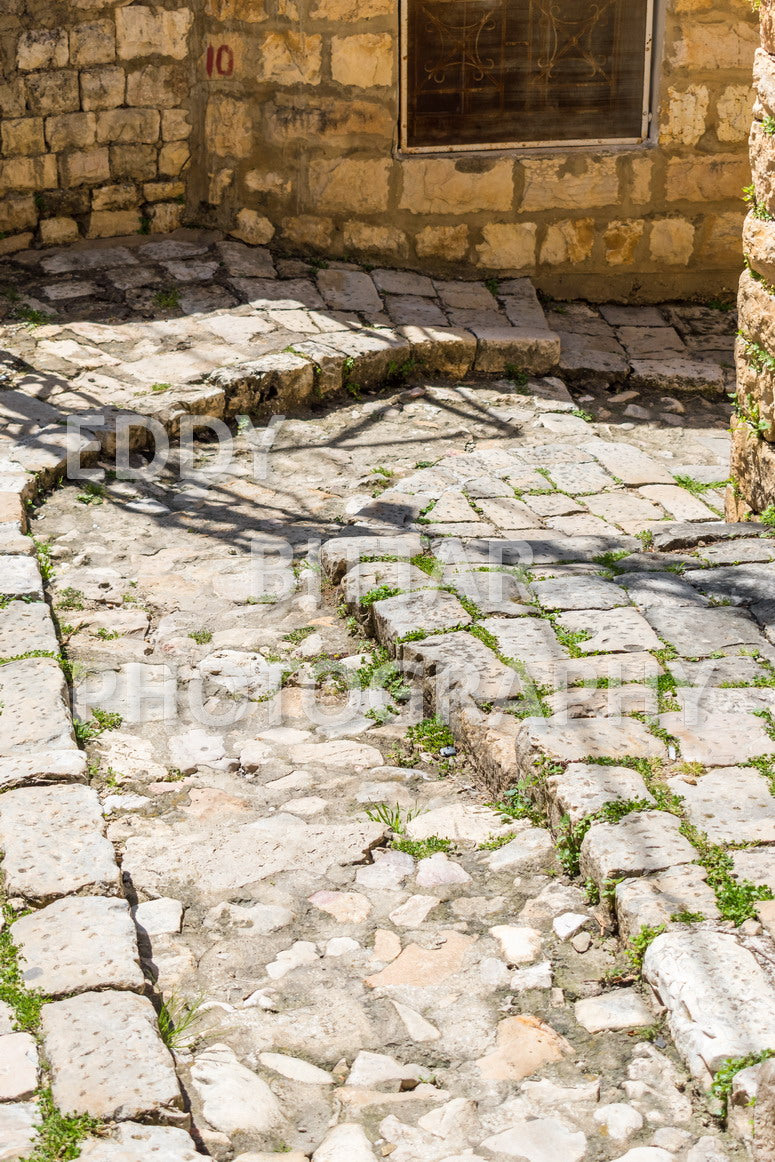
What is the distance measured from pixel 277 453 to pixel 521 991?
13.0 ft

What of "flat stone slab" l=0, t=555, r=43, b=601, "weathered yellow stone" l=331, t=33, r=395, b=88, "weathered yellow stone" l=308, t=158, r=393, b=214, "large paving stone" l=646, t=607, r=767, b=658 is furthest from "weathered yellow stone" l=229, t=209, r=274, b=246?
"large paving stone" l=646, t=607, r=767, b=658

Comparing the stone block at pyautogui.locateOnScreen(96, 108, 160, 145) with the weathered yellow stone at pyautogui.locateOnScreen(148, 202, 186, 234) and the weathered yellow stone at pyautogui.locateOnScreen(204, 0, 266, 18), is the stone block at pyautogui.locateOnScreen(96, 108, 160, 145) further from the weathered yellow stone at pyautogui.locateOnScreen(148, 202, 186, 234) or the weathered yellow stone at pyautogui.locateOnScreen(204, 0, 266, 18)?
the weathered yellow stone at pyautogui.locateOnScreen(204, 0, 266, 18)

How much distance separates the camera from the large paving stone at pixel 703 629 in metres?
4.10

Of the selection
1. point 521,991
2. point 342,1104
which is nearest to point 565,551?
point 521,991

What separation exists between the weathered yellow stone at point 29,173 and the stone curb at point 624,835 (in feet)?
14.6

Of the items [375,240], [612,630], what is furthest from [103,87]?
[612,630]

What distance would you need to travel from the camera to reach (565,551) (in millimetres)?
5086

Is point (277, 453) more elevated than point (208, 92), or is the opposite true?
point (208, 92)

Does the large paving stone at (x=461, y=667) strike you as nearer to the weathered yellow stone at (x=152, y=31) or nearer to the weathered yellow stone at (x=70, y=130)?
the weathered yellow stone at (x=70, y=130)

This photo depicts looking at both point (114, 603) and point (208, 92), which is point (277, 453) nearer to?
point (114, 603)

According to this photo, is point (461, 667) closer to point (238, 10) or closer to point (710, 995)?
point (710, 995)

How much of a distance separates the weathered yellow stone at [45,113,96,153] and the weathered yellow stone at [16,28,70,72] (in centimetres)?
29

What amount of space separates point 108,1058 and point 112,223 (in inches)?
259

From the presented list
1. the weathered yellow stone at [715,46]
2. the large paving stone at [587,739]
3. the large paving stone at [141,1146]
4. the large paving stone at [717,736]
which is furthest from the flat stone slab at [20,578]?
the weathered yellow stone at [715,46]
